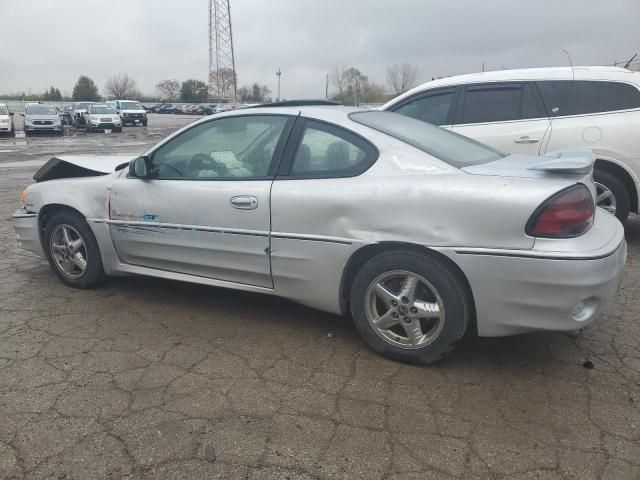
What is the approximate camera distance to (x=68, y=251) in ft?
13.9

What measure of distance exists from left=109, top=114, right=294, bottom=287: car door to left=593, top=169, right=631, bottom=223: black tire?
350 centimetres

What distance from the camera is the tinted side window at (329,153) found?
3.12 meters

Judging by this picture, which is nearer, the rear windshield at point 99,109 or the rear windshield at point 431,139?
the rear windshield at point 431,139

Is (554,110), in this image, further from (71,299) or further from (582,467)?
(71,299)

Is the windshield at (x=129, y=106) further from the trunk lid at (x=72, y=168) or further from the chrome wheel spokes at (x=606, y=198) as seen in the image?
the chrome wheel spokes at (x=606, y=198)

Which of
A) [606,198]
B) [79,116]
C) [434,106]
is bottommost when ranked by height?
[606,198]

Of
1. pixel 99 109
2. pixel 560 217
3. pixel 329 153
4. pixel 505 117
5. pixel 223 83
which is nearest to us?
pixel 560 217

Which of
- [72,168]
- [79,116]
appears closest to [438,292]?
[72,168]

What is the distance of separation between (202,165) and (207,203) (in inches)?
13.3

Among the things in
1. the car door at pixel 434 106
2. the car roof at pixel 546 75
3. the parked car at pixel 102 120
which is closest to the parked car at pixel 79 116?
the parked car at pixel 102 120

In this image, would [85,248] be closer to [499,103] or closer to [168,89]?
[499,103]

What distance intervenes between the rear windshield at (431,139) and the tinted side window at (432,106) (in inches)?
100

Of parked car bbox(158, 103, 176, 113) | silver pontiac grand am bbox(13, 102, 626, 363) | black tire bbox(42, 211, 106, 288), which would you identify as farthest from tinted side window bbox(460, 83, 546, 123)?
parked car bbox(158, 103, 176, 113)

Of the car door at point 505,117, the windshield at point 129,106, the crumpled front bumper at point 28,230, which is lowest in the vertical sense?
the crumpled front bumper at point 28,230
